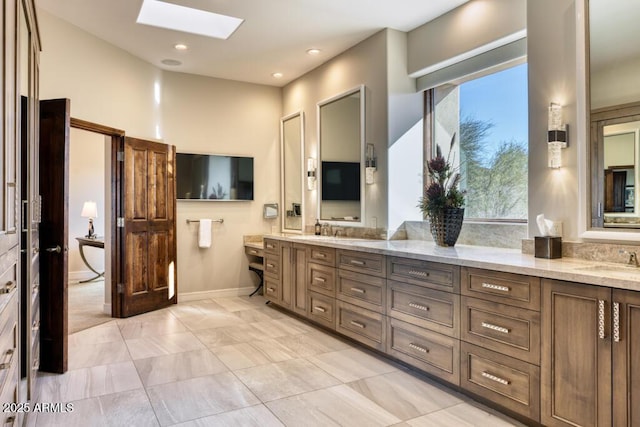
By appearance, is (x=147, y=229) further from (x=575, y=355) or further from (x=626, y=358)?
(x=626, y=358)

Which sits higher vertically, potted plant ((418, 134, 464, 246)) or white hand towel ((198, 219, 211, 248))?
potted plant ((418, 134, 464, 246))

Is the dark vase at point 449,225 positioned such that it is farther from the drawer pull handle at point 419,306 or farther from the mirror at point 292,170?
the mirror at point 292,170

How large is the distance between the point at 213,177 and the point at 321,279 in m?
2.34

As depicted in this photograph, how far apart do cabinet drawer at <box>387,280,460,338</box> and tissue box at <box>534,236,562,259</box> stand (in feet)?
1.90

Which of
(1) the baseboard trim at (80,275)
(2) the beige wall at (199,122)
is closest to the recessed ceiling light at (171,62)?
(2) the beige wall at (199,122)

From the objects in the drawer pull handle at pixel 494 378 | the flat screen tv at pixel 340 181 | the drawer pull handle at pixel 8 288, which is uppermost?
the flat screen tv at pixel 340 181

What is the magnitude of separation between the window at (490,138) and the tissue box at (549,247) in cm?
73

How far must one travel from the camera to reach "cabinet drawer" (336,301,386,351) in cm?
336

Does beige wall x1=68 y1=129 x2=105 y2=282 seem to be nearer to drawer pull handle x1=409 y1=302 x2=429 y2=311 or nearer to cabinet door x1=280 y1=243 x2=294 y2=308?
cabinet door x1=280 y1=243 x2=294 y2=308

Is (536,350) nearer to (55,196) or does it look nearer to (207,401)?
(207,401)

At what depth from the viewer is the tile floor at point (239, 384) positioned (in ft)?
7.98

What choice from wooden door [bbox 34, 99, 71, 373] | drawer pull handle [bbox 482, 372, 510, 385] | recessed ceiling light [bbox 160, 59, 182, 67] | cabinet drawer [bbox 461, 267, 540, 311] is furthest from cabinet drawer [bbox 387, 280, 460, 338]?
recessed ceiling light [bbox 160, 59, 182, 67]

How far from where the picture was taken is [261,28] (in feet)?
13.6

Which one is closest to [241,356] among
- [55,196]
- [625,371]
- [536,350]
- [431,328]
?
[431,328]
